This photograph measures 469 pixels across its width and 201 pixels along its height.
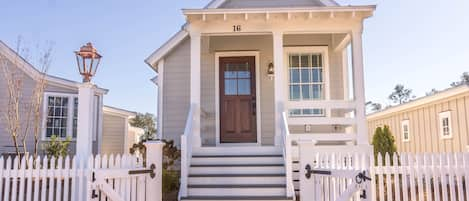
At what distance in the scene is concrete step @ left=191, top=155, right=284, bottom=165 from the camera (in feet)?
22.1

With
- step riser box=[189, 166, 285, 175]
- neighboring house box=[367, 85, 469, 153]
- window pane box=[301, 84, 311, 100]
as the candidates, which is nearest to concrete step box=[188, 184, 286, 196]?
step riser box=[189, 166, 285, 175]

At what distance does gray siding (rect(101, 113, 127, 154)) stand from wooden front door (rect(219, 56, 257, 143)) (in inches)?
293

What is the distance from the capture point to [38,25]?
41.9ft

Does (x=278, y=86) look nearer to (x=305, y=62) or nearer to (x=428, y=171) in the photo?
(x=305, y=62)

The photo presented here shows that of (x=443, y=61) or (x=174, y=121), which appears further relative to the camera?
(x=443, y=61)

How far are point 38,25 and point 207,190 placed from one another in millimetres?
9667

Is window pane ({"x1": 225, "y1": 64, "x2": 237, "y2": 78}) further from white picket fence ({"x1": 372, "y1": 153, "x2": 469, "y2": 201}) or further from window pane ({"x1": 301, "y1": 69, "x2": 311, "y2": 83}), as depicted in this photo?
white picket fence ({"x1": 372, "y1": 153, "x2": 469, "y2": 201})

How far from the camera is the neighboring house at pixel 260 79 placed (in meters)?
7.29

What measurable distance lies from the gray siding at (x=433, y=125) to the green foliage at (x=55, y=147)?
36.2 ft

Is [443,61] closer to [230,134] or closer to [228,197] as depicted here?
[230,134]

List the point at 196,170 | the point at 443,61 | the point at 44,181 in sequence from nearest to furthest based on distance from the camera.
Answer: the point at 44,181, the point at 196,170, the point at 443,61

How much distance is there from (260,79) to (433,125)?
681 centimetres

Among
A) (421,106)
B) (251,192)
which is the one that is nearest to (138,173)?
(251,192)

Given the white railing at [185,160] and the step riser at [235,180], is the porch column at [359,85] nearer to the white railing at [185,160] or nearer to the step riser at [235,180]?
the step riser at [235,180]
